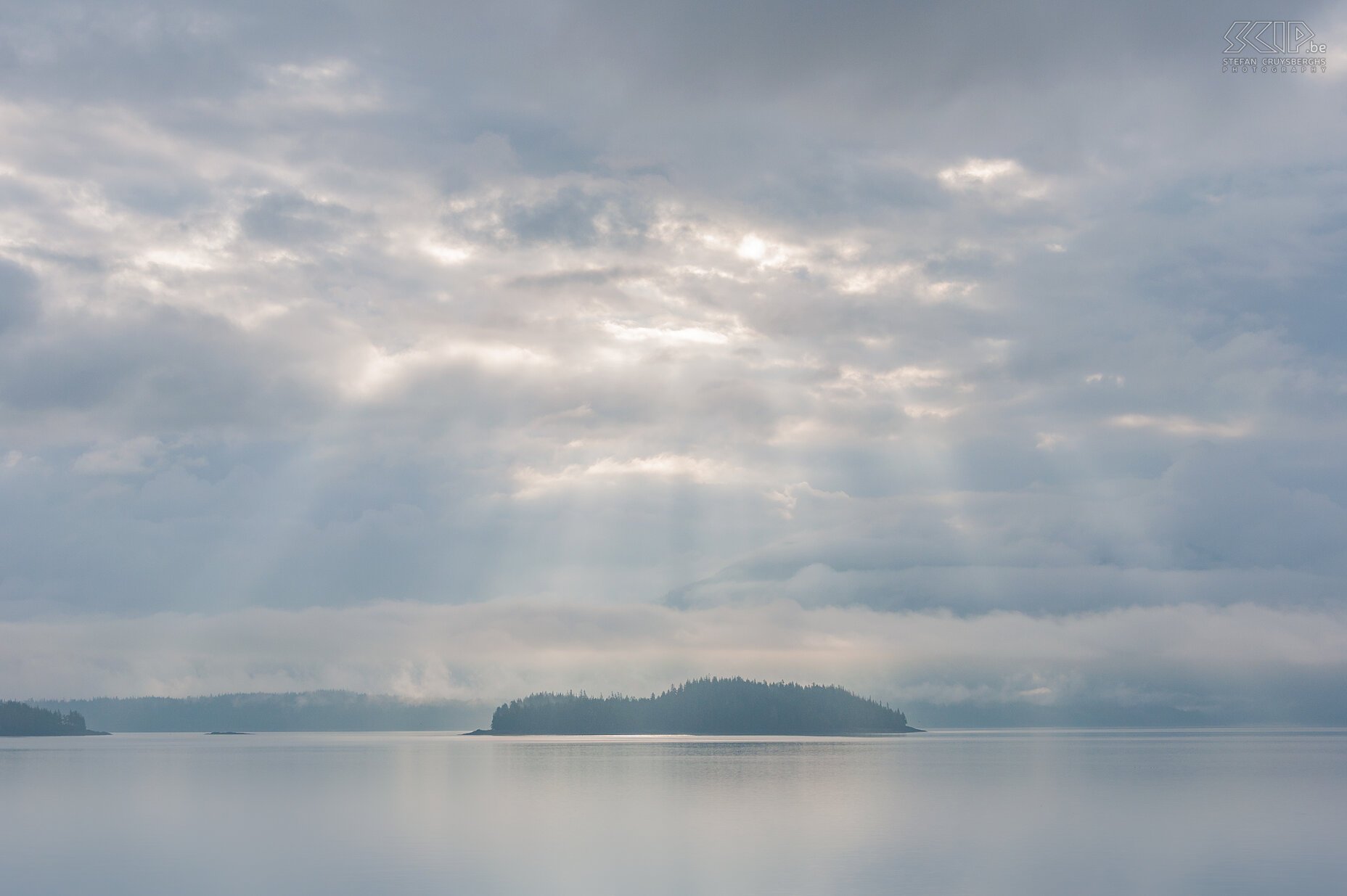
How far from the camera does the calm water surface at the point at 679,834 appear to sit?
187 ft

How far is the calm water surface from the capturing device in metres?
56.9

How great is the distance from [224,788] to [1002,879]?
9403 cm

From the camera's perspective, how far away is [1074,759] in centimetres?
19750

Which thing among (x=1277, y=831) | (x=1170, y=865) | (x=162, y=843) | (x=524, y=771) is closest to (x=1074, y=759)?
(x=524, y=771)

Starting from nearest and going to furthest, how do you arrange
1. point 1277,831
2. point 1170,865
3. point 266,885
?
1. point 266,885
2. point 1170,865
3. point 1277,831

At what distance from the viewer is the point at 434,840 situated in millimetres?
73562

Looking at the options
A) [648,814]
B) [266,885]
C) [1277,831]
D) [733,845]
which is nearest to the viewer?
[266,885]

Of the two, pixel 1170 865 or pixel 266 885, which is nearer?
pixel 266 885

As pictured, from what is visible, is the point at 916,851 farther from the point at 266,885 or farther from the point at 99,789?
the point at 99,789

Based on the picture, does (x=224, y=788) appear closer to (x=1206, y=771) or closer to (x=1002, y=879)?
(x=1002, y=879)

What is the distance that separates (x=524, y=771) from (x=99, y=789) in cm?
5316

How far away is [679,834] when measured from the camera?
75.9 m

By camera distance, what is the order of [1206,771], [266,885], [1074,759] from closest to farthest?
[266,885], [1206,771], [1074,759]

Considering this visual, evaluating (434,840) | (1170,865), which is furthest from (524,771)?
Answer: (1170,865)
